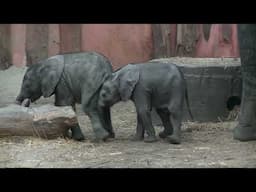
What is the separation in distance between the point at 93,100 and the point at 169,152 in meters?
0.71

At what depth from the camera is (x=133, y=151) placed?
403 cm

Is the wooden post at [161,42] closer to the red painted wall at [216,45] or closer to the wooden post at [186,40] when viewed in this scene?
the wooden post at [186,40]

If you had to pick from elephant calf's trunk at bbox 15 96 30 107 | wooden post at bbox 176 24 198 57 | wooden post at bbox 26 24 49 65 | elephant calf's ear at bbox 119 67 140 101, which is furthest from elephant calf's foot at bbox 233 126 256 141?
wooden post at bbox 26 24 49 65

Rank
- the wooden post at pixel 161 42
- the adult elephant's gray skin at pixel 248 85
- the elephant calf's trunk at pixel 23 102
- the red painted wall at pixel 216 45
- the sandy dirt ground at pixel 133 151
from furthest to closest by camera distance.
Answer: the wooden post at pixel 161 42 < the red painted wall at pixel 216 45 < the elephant calf's trunk at pixel 23 102 < the adult elephant's gray skin at pixel 248 85 < the sandy dirt ground at pixel 133 151

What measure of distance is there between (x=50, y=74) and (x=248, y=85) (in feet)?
4.18

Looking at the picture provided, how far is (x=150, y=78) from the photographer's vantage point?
441 centimetres

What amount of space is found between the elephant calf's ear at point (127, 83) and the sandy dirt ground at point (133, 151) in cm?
31

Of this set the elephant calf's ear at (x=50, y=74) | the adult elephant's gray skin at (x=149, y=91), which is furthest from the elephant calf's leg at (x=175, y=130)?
the elephant calf's ear at (x=50, y=74)

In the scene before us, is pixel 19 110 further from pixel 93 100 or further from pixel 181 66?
pixel 181 66

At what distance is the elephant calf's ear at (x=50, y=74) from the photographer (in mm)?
4465

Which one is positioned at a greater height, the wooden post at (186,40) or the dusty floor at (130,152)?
the wooden post at (186,40)
